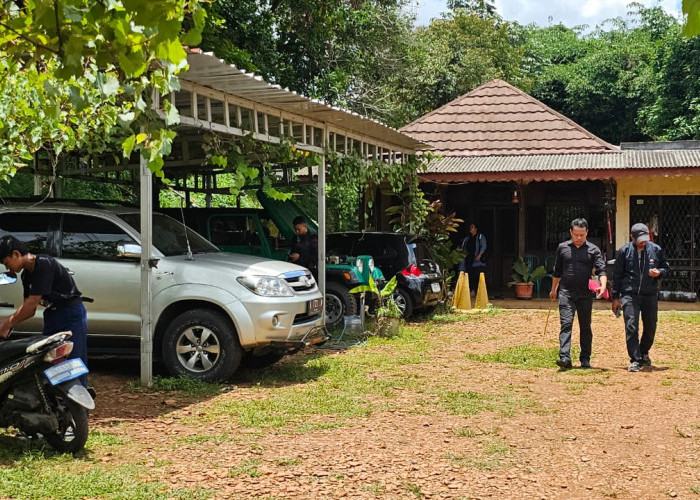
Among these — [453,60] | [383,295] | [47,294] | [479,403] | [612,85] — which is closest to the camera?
[47,294]

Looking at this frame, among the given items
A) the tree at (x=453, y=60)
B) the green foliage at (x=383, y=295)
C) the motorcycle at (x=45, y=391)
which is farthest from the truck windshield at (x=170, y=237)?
the tree at (x=453, y=60)

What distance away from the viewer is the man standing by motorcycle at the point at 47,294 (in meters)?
5.87

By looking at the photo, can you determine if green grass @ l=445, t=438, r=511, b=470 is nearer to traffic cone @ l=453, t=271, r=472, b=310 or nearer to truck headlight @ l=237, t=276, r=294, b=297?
truck headlight @ l=237, t=276, r=294, b=297

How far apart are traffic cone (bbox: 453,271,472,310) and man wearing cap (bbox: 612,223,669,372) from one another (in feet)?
20.5

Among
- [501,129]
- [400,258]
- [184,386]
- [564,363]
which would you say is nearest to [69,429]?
[184,386]

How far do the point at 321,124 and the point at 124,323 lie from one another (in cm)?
492

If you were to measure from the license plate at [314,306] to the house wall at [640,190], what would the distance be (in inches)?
442

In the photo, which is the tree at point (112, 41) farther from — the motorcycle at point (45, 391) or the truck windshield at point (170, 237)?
the truck windshield at point (170, 237)

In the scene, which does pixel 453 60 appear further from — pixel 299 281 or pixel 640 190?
pixel 299 281

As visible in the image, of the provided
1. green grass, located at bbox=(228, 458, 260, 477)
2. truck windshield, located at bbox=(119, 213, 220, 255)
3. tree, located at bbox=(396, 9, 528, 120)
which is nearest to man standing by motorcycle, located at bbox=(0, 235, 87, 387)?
green grass, located at bbox=(228, 458, 260, 477)

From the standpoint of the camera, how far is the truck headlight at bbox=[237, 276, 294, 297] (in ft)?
27.5

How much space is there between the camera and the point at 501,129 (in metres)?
21.3

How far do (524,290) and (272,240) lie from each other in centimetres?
735

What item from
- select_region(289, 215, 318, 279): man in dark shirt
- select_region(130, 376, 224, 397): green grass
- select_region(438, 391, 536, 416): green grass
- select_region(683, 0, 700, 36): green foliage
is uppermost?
select_region(683, 0, 700, 36): green foliage
